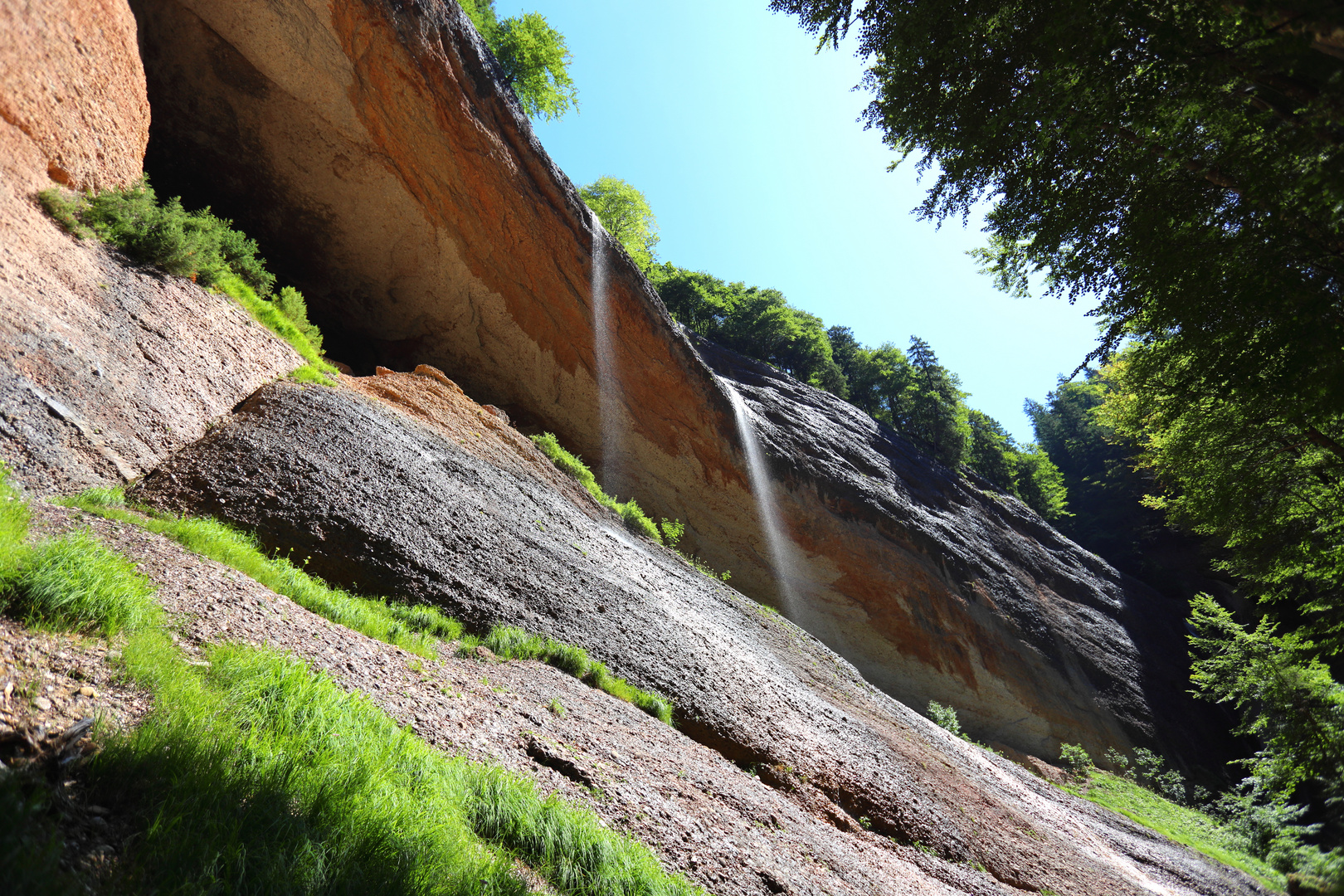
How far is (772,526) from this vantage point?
19.9 meters

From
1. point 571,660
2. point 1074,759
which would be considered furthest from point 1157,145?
point 1074,759

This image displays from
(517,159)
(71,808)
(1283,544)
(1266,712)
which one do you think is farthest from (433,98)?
(1266,712)

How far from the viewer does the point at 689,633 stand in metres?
9.67

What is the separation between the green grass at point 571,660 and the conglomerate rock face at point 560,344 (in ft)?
32.9

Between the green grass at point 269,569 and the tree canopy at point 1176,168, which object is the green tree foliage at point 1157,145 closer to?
the tree canopy at point 1176,168

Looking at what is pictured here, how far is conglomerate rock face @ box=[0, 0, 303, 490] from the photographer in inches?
214

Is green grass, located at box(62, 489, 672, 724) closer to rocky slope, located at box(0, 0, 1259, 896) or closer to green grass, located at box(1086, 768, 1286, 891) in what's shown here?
rocky slope, located at box(0, 0, 1259, 896)

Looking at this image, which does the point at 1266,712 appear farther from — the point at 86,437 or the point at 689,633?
the point at 86,437

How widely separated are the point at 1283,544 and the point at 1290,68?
7.33 metres

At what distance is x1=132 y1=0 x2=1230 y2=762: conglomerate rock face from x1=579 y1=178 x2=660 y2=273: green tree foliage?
13503 mm

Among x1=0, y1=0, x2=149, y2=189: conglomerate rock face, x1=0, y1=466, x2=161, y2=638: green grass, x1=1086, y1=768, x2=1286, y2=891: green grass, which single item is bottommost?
x1=0, y1=466, x2=161, y2=638: green grass

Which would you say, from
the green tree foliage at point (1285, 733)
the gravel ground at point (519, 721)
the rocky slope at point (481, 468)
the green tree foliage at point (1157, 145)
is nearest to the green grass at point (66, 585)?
the gravel ground at point (519, 721)

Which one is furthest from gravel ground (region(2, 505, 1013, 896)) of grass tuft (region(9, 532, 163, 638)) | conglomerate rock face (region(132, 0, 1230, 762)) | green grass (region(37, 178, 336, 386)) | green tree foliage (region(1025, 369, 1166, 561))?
green tree foliage (region(1025, 369, 1166, 561))

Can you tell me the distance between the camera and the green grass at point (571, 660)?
6477mm
